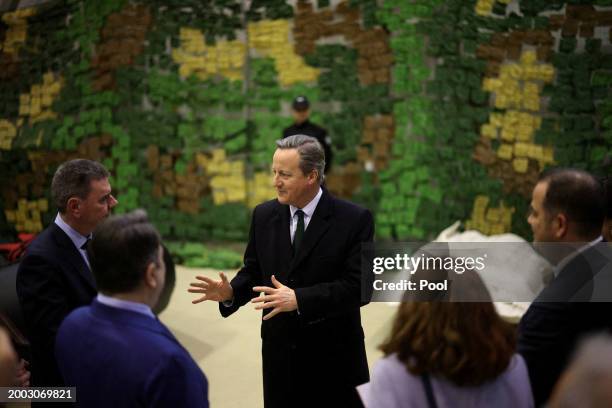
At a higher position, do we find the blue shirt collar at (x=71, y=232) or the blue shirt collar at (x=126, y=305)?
the blue shirt collar at (x=71, y=232)

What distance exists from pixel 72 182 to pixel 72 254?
312mm

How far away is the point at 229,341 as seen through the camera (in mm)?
5316

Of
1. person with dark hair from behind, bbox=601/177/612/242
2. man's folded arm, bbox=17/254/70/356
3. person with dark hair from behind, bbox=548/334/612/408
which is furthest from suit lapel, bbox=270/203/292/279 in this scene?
person with dark hair from behind, bbox=548/334/612/408

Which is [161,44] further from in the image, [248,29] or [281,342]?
[281,342]

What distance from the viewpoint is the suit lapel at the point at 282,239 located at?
290 cm

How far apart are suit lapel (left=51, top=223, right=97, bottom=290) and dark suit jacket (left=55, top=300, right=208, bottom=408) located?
2.18 feet

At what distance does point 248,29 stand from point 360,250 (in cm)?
505

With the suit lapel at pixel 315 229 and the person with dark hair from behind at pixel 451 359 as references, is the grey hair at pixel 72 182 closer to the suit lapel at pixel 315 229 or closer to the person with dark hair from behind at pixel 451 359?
the suit lapel at pixel 315 229

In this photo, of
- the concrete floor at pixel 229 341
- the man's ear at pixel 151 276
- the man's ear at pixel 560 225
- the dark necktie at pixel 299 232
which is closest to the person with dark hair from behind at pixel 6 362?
the man's ear at pixel 151 276

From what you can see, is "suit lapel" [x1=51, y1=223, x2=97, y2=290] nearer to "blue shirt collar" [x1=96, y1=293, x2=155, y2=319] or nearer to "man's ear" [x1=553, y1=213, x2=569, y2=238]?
"blue shirt collar" [x1=96, y1=293, x2=155, y2=319]

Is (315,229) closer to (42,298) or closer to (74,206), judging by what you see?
(74,206)

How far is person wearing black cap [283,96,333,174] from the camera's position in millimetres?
Answer: 6828

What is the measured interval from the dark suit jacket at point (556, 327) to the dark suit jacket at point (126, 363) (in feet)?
3.41

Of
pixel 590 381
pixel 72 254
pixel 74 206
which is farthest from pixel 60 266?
pixel 590 381
